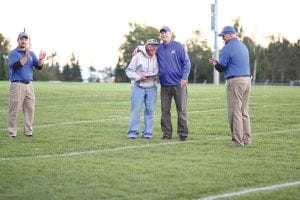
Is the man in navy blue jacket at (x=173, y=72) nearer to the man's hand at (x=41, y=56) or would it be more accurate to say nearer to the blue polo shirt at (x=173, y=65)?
the blue polo shirt at (x=173, y=65)

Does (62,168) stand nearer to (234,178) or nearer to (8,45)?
(234,178)

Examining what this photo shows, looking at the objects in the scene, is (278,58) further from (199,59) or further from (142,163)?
(142,163)

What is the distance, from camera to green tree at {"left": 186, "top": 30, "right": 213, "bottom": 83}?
101m

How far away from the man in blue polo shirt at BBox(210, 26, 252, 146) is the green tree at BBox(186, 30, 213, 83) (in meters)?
88.3

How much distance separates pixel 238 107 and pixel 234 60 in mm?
840

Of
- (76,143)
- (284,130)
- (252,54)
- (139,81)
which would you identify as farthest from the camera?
(252,54)

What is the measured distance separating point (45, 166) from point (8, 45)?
11250 cm

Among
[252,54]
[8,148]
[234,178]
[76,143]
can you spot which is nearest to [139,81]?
[76,143]

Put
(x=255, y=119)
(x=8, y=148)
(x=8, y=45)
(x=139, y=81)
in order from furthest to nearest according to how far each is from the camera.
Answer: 1. (x=8, y=45)
2. (x=255, y=119)
3. (x=139, y=81)
4. (x=8, y=148)

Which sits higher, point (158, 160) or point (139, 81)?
point (139, 81)

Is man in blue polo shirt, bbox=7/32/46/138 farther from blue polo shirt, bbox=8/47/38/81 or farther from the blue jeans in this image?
the blue jeans

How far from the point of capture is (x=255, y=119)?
1594cm

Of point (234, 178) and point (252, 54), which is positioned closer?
point (234, 178)

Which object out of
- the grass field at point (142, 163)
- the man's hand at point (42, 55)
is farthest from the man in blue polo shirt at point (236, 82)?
the man's hand at point (42, 55)
